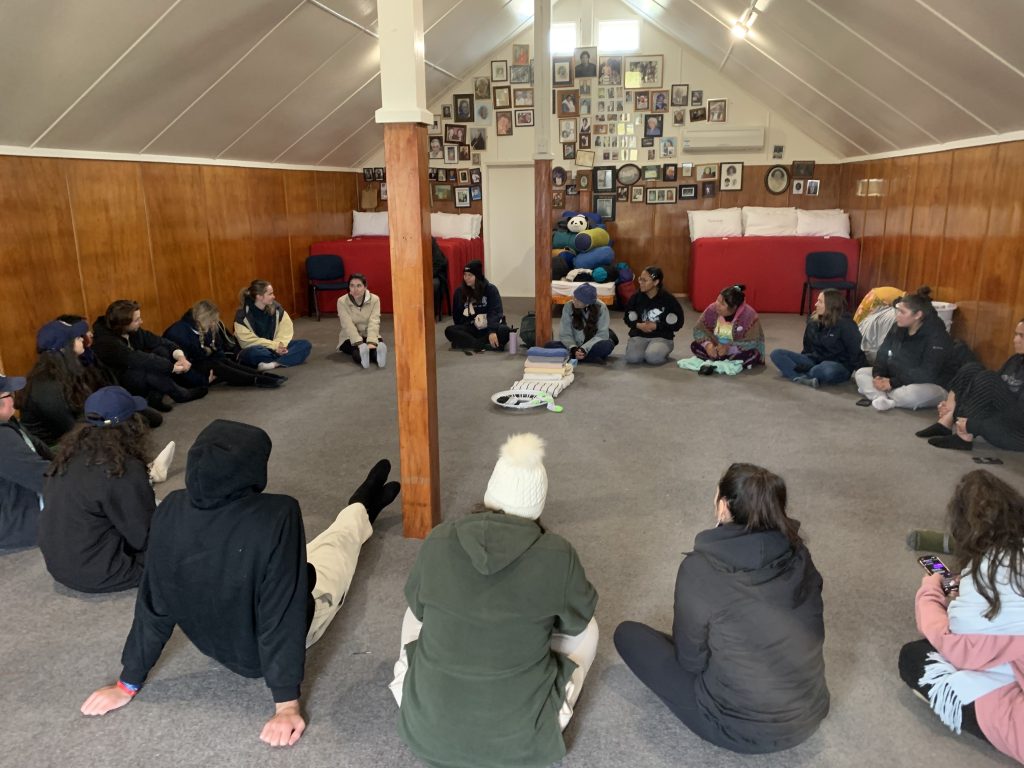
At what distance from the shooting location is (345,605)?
9.68 feet

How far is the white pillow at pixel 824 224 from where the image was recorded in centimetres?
936

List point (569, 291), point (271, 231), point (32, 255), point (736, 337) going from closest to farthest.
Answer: point (32, 255), point (736, 337), point (271, 231), point (569, 291)

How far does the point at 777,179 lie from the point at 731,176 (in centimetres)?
60

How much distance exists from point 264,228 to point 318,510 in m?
5.66

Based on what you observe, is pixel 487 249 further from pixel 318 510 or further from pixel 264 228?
pixel 318 510

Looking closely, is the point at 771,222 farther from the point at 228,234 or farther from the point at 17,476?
the point at 17,476

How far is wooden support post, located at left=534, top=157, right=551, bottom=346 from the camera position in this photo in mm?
6898

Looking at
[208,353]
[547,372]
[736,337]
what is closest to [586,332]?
[547,372]

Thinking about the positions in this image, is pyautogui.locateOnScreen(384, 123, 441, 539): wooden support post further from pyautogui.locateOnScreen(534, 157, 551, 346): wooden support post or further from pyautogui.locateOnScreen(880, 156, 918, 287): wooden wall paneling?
pyautogui.locateOnScreen(880, 156, 918, 287): wooden wall paneling

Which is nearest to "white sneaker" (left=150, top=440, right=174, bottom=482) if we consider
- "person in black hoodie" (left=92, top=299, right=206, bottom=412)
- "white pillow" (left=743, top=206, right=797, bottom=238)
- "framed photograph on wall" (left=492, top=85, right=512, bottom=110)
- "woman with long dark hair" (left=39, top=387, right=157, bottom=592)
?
"woman with long dark hair" (left=39, top=387, right=157, bottom=592)

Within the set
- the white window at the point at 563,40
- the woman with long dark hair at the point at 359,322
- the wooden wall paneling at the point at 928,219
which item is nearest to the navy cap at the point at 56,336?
the woman with long dark hair at the point at 359,322

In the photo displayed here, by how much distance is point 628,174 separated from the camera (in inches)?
409

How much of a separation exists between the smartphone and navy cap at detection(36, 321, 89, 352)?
4.59 metres

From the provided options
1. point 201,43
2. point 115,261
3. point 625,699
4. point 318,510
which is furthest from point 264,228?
point 625,699
